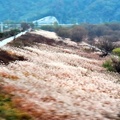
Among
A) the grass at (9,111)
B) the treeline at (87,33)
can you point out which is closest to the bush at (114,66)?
the grass at (9,111)

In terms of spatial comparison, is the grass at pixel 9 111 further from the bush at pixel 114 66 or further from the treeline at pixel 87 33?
the treeline at pixel 87 33

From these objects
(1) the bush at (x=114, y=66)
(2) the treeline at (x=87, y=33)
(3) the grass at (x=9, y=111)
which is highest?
(2) the treeline at (x=87, y=33)

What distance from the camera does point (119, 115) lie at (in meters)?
10.8

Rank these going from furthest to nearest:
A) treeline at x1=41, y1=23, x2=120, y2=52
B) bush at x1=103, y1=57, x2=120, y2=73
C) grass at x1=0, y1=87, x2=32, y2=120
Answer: treeline at x1=41, y1=23, x2=120, y2=52 → bush at x1=103, y1=57, x2=120, y2=73 → grass at x1=0, y1=87, x2=32, y2=120

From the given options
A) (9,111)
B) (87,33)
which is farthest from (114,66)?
(87,33)

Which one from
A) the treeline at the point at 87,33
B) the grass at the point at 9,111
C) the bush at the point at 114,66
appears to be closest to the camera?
the grass at the point at 9,111

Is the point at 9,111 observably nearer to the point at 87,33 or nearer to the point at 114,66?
the point at 114,66

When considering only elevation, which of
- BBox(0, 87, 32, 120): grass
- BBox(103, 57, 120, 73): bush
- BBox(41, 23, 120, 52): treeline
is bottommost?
BBox(0, 87, 32, 120): grass

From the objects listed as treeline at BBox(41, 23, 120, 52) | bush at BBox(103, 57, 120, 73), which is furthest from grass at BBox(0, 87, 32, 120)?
treeline at BBox(41, 23, 120, 52)

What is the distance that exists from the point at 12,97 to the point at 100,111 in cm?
277

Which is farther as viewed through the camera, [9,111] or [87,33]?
[87,33]

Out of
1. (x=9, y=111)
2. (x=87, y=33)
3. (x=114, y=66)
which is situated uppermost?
(x=87, y=33)

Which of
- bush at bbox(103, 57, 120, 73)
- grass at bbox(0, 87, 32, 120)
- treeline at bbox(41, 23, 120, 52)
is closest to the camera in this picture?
grass at bbox(0, 87, 32, 120)

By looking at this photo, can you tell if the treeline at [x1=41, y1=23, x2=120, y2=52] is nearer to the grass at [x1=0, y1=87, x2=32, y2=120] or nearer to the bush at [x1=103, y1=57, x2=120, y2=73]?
the bush at [x1=103, y1=57, x2=120, y2=73]
